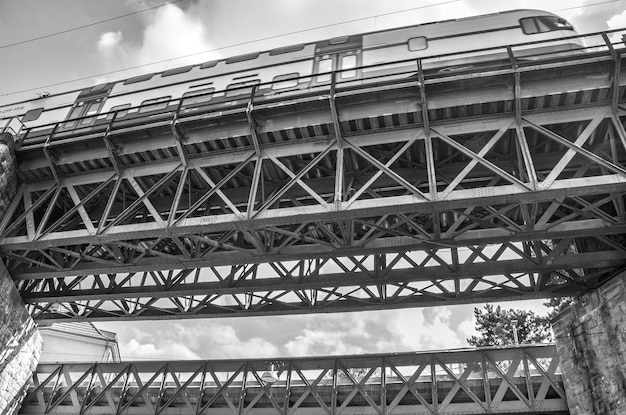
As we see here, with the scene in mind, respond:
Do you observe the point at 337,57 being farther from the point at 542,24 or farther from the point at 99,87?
the point at 99,87

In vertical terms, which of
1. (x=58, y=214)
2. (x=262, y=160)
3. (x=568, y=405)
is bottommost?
(x=568, y=405)

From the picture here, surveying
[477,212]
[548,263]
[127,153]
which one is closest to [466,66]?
[477,212]

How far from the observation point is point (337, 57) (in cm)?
1310

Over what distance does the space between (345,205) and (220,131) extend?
12.7ft

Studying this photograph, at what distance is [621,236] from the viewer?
1212 cm

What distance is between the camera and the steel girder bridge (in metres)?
10.0

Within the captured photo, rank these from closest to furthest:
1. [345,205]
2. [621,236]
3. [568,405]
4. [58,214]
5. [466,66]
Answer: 1. [345,205]
2. [466,66]
3. [621,236]
4. [568,405]
5. [58,214]

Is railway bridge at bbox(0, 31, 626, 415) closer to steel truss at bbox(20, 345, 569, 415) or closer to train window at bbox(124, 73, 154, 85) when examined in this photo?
steel truss at bbox(20, 345, 569, 415)

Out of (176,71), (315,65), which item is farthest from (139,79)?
(315,65)

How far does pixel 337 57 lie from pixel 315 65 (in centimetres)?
65

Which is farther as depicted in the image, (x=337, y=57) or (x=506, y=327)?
(x=506, y=327)

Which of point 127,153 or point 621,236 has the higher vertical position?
point 127,153

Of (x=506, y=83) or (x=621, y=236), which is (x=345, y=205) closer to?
(x=506, y=83)

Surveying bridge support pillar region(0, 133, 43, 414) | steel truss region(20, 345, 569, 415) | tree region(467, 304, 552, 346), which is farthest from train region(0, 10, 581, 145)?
tree region(467, 304, 552, 346)
